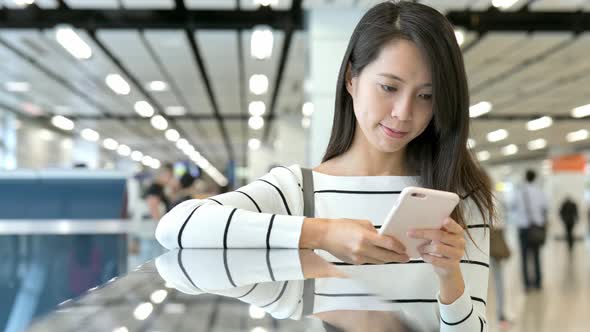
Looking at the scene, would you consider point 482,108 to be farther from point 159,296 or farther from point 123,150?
point 123,150

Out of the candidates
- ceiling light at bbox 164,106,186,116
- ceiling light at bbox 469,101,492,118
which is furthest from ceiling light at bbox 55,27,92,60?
ceiling light at bbox 469,101,492,118

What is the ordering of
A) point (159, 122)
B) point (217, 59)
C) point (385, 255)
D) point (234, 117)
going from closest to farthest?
point (385, 255)
point (217, 59)
point (234, 117)
point (159, 122)

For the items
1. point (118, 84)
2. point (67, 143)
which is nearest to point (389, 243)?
point (118, 84)

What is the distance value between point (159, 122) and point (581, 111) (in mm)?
15579

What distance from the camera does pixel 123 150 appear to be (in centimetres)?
3591

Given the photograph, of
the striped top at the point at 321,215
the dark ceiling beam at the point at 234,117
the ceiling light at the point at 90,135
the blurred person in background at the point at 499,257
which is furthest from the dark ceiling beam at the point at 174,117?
the striped top at the point at 321,215

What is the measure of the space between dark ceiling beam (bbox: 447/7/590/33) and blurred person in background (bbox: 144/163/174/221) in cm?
553

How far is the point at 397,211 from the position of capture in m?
1.10

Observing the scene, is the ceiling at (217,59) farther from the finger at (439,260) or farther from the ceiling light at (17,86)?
the finger at (439,260)

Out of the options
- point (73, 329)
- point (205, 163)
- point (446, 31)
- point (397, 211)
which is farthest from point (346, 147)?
point (205, 163)

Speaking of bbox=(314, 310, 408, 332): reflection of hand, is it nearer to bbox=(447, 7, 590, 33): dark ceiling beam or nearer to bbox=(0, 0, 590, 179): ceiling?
bbox=(0, 0, 590, 179): ceiling

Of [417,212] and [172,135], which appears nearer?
[417,212]

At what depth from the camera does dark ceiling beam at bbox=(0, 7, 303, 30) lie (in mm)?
10266

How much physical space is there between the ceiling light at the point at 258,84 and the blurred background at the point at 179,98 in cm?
7
